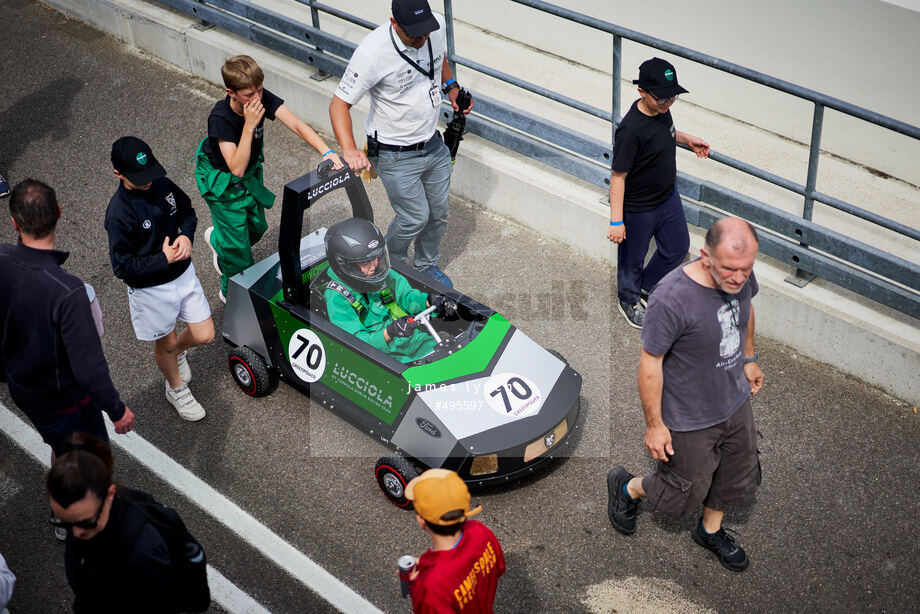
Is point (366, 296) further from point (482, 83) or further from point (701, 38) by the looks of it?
point (701, 38)

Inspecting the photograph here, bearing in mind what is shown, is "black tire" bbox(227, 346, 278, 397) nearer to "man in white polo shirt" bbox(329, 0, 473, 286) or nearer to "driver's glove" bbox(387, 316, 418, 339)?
"driver's glove" bbox(387, 316, 418, 339)

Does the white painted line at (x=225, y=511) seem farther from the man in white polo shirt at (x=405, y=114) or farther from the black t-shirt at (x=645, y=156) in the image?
the black t-shirt at (x=645, y=156)

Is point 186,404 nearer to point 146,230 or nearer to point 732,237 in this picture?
point 146,230

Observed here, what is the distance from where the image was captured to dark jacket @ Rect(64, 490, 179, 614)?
3508mm

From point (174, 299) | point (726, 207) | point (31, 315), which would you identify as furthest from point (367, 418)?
point (726, 207)

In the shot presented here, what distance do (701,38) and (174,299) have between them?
5302 mm

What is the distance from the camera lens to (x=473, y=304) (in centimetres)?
591

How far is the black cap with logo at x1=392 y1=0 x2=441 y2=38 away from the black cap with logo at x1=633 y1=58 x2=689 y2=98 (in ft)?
4.62

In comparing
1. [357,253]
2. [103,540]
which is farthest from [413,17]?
[103,540]

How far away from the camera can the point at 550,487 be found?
5.64 meters

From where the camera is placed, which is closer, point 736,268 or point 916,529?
point 736,268

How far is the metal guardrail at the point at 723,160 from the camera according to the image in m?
5.99

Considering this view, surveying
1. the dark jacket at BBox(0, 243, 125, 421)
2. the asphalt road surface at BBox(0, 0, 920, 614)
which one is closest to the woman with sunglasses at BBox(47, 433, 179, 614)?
the dark jacket at BBox(0, 243, 125, 421)

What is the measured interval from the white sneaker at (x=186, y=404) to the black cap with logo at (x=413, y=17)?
2.72 metres
